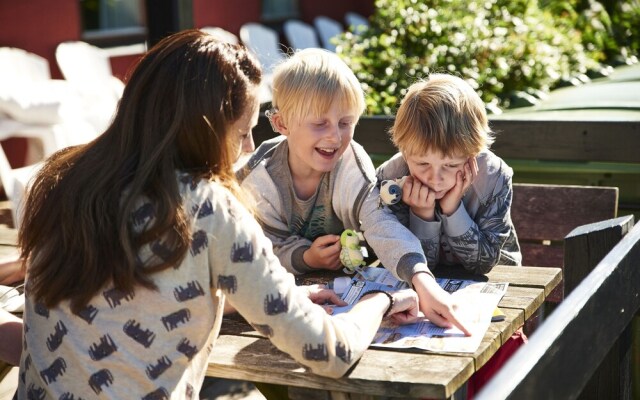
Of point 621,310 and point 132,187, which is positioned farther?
point 621,310

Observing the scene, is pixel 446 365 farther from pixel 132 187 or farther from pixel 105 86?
pixel 105 86

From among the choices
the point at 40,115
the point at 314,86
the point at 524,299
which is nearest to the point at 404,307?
the point at 524,299

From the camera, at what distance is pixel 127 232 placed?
70.3 inches

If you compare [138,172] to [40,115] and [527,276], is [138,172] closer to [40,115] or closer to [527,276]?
[527,276]

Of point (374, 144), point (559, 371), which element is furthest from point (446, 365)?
point (374, 144)

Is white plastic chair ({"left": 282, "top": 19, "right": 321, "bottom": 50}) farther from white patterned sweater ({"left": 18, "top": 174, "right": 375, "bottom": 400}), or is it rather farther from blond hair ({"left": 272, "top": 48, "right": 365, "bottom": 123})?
white patterned sweater ({"left": 18, "top": 174, "right": 375, "bottom": 400})

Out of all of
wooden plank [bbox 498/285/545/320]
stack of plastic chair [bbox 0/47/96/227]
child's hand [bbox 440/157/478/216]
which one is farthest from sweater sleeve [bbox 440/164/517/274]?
stack of plastic chair [bbox 0/47/96/227]

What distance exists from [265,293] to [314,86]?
0.93 m

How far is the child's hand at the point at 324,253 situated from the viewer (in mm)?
2670

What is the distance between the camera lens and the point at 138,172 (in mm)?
1821

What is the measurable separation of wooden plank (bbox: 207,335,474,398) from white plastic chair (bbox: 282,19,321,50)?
8738mm

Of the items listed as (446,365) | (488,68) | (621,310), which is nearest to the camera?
(446,365)

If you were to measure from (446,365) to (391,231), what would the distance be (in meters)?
0.73

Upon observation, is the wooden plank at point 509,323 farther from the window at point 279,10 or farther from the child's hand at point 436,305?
the window at point 279,10
